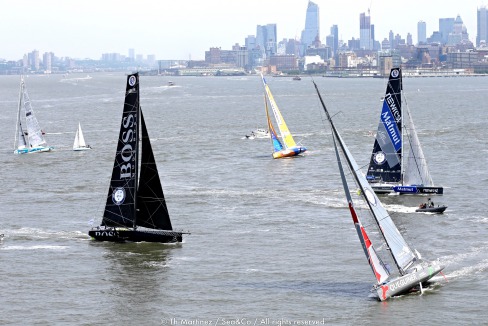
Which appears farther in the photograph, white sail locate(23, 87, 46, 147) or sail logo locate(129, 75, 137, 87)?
white sail locate(23, 87, 46, 147)

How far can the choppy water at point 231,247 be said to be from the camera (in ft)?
126

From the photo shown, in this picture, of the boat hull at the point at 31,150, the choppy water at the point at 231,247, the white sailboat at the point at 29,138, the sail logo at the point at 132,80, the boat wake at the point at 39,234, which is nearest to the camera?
the choppy water at the point at 231,247

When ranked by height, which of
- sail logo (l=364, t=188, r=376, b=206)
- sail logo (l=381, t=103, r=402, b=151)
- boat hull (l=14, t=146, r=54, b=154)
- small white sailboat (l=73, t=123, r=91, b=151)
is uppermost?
sail logo (l=381, t=103, r=402, b=151)

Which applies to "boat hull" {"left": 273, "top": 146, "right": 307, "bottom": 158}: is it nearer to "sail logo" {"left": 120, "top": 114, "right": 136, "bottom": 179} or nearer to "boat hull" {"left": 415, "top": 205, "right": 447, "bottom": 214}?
"boat hull" {"left": 415, "top": 205, "right": 447, "bottom": 214}

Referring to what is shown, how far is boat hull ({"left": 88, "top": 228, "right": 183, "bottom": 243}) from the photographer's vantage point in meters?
48.9

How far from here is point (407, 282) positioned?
39.4 m

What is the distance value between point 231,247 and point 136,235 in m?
4.60

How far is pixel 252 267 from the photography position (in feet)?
147

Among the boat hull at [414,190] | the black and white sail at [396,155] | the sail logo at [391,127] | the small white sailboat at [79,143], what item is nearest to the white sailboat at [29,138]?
the small white sailboat at [79,143]

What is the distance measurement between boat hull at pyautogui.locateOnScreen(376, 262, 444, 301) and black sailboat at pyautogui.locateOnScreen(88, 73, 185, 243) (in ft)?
43.4

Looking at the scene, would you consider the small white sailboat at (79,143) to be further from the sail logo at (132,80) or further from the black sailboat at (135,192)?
the sail logo at (132,80)

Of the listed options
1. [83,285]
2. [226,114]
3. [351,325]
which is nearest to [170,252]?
[83,285]

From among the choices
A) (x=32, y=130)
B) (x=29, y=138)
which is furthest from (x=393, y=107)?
(x=32, y=130)

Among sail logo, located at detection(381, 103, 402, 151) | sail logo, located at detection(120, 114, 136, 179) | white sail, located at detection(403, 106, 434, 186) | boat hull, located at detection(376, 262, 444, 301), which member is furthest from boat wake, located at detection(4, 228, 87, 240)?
white sail, located at detection(403, 106, 434, 186)
